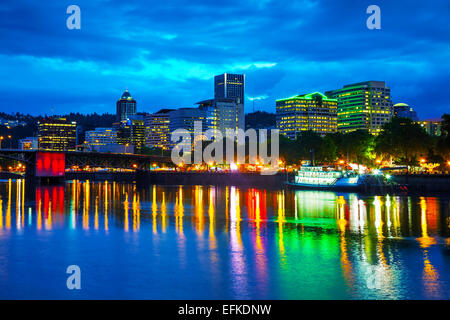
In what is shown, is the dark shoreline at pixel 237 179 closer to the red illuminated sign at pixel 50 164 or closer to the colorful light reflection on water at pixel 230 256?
the red illuminated sign at pixel 50 164

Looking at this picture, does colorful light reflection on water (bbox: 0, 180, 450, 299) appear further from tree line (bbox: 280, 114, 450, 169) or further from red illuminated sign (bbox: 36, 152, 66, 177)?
red illuminated sign (bbox: 36, 152, 66, 177)

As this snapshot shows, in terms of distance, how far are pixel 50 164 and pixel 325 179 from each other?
74310mm

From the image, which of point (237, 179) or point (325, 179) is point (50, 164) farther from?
point (325, 179)

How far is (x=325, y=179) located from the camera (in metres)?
101

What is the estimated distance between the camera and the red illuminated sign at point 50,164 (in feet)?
434

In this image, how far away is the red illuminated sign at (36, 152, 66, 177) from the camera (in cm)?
13225

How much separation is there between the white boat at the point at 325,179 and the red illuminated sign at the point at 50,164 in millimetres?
63431

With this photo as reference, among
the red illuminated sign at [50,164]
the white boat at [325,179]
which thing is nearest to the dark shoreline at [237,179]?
the white boat at [325,179]

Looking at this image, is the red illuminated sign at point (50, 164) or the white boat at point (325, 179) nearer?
the white boat at point (325, 179)

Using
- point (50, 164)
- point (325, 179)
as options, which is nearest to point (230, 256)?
point (325, 179)

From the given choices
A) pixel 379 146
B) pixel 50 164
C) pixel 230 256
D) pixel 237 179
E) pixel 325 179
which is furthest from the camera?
pixel 237 179

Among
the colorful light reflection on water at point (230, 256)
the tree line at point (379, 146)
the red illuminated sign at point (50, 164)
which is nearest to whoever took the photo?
the colorful light reflection on water at point (230, 256)

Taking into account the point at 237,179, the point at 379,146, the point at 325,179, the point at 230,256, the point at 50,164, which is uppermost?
the point at 379,146
